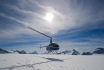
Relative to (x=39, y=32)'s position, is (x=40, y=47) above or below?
below

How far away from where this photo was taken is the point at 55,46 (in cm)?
4466

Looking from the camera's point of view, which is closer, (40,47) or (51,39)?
(51,39)

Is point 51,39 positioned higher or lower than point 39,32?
lower

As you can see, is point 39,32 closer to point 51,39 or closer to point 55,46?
point 51,39

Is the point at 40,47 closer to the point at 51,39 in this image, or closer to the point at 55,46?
the point at 51,39

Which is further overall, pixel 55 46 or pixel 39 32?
pixel 39 32

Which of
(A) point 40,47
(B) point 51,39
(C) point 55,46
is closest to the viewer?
(C) point 55,46

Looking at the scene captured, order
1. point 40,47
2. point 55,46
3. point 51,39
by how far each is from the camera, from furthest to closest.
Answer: point 40,47, point 51,39, point 55,46

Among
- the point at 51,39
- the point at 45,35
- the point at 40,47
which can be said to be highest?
the point at 45,35

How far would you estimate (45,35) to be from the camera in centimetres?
6412

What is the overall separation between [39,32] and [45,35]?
5637 millimetres

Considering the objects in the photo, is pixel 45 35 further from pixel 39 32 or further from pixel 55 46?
pixel 55 46

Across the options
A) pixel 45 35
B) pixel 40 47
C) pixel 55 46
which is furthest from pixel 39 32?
pixel 55 46

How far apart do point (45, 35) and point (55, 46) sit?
2186 centimetres
